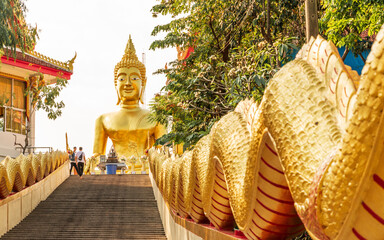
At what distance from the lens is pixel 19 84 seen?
879 inches

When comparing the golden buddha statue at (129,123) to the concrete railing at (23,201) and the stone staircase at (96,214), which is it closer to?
the stone staircase at (96,214)

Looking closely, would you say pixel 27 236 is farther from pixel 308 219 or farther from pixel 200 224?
pixel 308 219

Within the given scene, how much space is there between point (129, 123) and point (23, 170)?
11141 mm

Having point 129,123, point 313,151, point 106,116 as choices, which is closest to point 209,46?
point 129,123

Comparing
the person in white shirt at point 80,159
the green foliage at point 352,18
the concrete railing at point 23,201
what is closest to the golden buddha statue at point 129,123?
the person in white shirt at point 80,159

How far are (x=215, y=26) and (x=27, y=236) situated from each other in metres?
6.50

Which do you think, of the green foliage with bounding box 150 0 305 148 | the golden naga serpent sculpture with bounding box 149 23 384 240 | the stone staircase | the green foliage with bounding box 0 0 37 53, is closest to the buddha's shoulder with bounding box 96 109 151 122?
the stone staircase

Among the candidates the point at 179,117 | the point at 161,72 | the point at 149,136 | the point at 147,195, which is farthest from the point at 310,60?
the point at 149,136

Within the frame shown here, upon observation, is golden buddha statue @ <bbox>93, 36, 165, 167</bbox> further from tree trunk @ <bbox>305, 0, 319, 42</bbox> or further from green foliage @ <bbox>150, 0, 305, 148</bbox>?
tree trunk @ <bbox>305, 0, 319, 42</bbox>

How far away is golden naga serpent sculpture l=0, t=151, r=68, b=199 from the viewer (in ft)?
26.7

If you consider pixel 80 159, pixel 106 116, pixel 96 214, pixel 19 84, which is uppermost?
pixel 19 84

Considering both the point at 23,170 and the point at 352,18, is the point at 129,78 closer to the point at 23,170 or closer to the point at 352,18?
the point at 23,170

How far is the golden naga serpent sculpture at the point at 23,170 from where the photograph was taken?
815 cm

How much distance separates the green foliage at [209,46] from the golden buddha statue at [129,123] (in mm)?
7340
